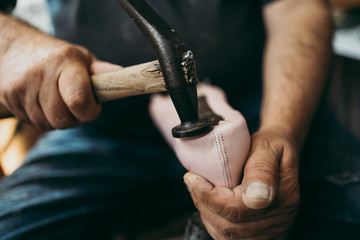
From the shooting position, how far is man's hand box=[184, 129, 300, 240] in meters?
0.40

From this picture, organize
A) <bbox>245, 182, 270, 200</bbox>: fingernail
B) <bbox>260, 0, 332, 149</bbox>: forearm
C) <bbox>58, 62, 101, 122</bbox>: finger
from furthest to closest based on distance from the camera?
<bbox>260, 0, 332, 149</bbox>: forearm < <bbox>58, 62, 101, 122</bbox>: finger < <bbox>245, 182, 270, 200</bbox>: fingernail

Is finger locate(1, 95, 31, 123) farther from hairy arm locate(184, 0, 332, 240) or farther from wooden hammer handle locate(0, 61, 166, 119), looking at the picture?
hairy arm locate(184, 0, 332, 240)

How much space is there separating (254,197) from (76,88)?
0.38 metres

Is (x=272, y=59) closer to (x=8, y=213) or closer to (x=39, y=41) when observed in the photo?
(x=39, y=41)

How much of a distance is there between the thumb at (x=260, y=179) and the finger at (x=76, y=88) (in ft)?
1.09

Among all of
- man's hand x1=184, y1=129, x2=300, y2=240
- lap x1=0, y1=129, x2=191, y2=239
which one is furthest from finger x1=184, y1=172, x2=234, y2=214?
lap x1=0, y1=129, x2=191, y2=239

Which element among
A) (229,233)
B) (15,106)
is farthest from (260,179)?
(15,106)

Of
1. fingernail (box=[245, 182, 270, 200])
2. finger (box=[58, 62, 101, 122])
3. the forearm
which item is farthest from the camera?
the forearm

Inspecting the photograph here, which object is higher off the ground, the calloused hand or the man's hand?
the calloused hand

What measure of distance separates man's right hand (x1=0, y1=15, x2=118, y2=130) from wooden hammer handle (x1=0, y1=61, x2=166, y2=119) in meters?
0.02

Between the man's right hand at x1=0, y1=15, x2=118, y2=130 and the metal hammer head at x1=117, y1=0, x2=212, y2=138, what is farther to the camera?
the man's right hand at x1=0, y1=15, x2=118, y2=130

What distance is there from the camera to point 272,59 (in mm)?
768

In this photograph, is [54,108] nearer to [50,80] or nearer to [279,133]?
[50,80]

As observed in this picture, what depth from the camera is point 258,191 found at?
39cm
